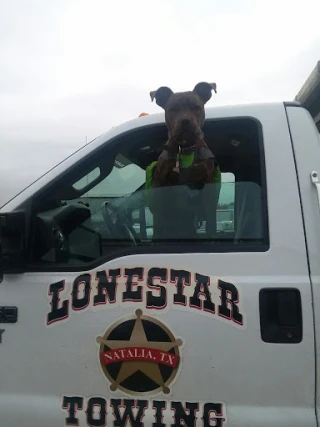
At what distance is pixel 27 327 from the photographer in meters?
1.82

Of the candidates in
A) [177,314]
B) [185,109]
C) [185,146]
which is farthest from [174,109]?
[177,314]

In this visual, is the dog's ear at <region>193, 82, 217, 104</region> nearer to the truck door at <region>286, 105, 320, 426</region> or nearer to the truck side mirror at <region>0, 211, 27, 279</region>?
the truck door at <region>286, 105, 320, 426</region>

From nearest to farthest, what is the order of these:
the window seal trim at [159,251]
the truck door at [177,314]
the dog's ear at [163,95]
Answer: the truck door at [177,314], the window seal trim at [159,251], the dog's ear at [163,95]

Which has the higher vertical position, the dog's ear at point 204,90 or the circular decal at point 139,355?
the dog's ear at point 204,90

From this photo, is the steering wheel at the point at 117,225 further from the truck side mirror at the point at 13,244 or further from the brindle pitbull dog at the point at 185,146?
the truck side mirror at the point at 13,244

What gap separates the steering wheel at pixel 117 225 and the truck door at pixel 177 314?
0.08 ft

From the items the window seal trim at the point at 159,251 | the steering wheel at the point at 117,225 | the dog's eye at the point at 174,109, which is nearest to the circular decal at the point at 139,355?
the window seal trim at the point at 159,251

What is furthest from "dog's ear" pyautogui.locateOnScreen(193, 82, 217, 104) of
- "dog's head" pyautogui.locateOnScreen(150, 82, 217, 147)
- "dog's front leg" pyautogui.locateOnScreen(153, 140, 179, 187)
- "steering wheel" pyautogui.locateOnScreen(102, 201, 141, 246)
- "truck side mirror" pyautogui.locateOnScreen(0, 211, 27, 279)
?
"truck side mirror" pyautogui.locateOnScreen(0, 211, 27, 279)

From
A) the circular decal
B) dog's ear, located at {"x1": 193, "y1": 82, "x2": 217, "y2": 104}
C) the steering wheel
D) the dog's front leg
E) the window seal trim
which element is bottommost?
the circular decal

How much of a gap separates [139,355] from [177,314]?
0.76 ft

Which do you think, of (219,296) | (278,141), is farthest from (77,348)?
(278,141)

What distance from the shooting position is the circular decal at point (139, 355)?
5.62 ft

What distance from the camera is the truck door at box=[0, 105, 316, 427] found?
1.66 meters

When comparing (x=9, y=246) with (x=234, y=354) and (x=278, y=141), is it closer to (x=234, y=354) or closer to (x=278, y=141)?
(x=234, y=354)
